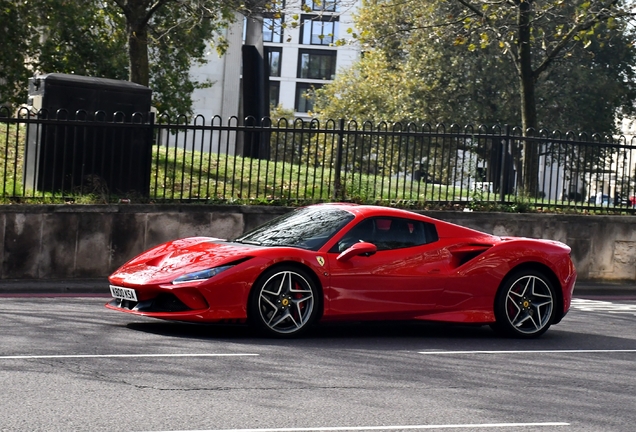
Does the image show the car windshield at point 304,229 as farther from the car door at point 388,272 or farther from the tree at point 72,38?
the tree at point 72,38

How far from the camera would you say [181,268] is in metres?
9.24

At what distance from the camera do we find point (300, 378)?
7.48 m

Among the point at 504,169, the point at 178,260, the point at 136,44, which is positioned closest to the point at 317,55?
the point at 136,44

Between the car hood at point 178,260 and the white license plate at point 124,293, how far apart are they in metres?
0.06

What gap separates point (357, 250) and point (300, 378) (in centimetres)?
232

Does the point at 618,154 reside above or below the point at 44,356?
above

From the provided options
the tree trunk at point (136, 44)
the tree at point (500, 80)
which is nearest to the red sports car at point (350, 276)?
the tree trunk at point (136, 44)

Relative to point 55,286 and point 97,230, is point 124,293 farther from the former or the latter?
point 97,230

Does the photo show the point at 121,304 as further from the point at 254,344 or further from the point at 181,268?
the point at 254,344

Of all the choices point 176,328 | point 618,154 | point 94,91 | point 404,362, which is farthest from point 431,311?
point 618,154

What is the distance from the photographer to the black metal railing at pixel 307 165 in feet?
48.9

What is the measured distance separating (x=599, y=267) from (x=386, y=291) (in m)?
8.87

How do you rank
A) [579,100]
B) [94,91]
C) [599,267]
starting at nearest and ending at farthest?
1. [94,91]
2. [599,267]
3. [579,100]

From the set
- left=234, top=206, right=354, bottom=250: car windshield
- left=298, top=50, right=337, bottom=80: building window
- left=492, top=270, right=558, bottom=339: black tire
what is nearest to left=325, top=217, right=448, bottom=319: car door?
left=234, top=206, right=354, bottom=250: car windshield
